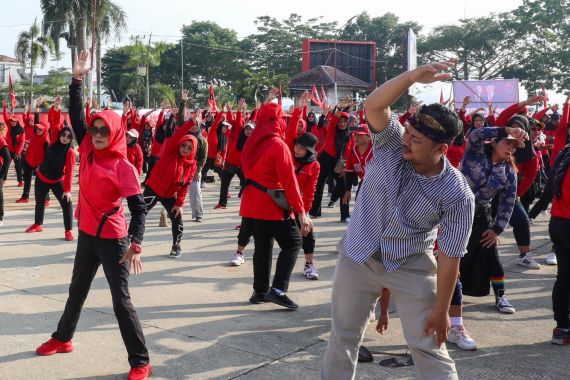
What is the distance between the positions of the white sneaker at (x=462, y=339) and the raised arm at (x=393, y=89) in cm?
242

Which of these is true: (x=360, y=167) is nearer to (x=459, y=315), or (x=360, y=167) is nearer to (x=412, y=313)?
(x=459, y=315)

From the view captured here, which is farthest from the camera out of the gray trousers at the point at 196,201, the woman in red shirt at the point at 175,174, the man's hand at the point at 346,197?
the gray trousers at the point at 196,201

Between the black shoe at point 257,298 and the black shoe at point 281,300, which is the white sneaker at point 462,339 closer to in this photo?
the black shoe at point 281,300

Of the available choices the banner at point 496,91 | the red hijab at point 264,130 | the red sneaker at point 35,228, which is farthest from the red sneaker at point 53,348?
the banner at point 496,91

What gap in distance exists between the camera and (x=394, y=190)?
3.16 meters

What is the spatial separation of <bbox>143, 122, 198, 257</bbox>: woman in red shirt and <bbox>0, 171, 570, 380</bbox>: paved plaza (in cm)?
55

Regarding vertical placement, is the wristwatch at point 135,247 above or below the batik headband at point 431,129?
below

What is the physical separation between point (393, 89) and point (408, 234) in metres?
0.71

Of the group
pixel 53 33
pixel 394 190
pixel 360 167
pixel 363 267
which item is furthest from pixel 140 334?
pixel 53 33

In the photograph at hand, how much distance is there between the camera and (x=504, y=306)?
583 centimetres

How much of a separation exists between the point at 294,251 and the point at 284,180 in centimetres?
72

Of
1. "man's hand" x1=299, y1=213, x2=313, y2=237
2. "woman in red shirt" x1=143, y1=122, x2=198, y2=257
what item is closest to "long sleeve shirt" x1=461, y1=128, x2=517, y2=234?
"man's hand" x1=299, y1=213, x2=313, y2=237

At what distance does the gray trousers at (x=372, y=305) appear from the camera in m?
3.10

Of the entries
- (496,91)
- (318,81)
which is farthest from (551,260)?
(318,81)
